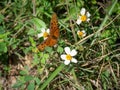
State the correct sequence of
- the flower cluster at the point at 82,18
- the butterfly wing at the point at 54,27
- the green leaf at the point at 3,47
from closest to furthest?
the butterfly wing at the point at 54,27, the green leaf at the point at 3,47, the flower cluster at the point at 82,18

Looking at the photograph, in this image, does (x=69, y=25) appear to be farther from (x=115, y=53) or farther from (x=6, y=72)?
(x=6, y=72)

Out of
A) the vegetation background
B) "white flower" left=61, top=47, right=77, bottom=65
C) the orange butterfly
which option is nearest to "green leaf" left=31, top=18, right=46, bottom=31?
the vegetation background

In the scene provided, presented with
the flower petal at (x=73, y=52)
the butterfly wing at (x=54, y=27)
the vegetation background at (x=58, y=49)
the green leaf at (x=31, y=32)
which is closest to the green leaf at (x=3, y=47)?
the vegetation background at (x=58, y=49)


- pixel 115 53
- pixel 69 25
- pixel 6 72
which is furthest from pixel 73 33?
pixel 6 72

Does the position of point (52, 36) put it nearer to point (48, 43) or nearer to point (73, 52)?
point (48, 43)

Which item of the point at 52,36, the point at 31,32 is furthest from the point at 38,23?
the point at 52,36

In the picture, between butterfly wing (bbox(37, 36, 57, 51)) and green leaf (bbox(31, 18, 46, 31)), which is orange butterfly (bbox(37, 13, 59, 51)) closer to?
butterfly wing (bbox(37, 36, 57, 51))

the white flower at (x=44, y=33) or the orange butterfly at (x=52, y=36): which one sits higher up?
the white flower at (x=44, y=33)

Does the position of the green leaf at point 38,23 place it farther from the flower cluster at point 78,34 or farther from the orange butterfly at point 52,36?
the orange butterfly at point 52,36
